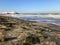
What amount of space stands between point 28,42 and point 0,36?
121cm

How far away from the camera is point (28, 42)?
661 centimetres

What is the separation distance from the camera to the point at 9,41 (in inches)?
262

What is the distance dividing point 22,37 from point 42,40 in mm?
787

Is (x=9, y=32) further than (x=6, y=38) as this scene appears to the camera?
Yes

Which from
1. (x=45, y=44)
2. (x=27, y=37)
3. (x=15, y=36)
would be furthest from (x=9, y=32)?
(x=45, y=44)

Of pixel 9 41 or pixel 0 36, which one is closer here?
pixel 9 41

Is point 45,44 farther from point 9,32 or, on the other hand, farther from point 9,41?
point 9,32

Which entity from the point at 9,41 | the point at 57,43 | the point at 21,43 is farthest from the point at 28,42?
the point at 57,43

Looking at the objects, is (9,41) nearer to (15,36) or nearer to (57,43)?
(15,36)

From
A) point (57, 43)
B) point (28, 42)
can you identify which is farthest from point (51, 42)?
point (28, 42)

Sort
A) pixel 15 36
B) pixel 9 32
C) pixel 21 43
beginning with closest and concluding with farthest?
pixel 21 43 < pixel 15 36 < pixel 9 32

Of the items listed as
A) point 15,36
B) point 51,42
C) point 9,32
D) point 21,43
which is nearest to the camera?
point 21,43

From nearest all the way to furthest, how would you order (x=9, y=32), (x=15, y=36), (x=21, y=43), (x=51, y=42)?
(x=21, y=43)
(x=51, y=42)
(x=15, y=36)
(x=9, y=32)

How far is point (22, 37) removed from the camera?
7098 mm
